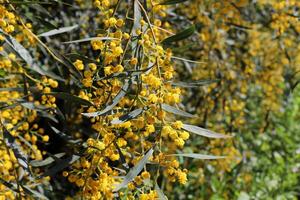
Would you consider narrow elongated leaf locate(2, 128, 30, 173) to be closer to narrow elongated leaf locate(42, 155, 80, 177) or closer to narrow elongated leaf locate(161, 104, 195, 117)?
narrow elongated leaf locate(42, 155, 80, 177)

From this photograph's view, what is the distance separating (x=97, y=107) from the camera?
60.3 inches

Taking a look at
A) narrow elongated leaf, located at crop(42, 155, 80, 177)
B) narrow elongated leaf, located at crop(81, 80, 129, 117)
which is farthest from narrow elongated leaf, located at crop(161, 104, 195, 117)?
narrow elongated leaf, located at crop(42, 155, 80, 177)

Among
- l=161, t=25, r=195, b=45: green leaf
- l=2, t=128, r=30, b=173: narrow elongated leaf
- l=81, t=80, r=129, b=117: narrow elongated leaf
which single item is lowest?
l=2, t=128, r=30, b=173: narrow elongated leaf

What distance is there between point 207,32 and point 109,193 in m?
2.19

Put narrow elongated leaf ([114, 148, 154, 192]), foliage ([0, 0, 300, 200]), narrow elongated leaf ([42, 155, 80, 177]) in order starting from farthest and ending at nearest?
1. narrow elongated leaf ([42, 155, 80, 177])
2. foliage ([0, 0, 300, 200])
3. narrow elongated leaf ([114, 148, 154, 192])

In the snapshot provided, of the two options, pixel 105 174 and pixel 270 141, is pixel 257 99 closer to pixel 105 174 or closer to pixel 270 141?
pixel 270 141

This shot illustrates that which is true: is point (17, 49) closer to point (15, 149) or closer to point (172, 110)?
point (15, 149)

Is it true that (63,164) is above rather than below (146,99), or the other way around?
below

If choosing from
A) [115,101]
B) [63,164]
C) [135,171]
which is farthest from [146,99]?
[63,164]

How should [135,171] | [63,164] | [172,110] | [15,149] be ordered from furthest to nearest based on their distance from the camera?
[15,149] < [63,164] < [172,110] < [135,171]

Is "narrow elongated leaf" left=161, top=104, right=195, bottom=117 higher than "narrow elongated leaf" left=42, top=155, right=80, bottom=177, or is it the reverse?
"narrow elongated leaf" left=161, top=104, right=195, bottom=117

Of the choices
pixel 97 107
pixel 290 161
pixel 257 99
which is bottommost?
pixel 290 161

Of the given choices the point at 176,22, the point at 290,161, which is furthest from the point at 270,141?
the point at 176,22

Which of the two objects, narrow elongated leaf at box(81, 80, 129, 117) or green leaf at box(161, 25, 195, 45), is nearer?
narrow elongated leaf at box(81, 80, 129, 117)
